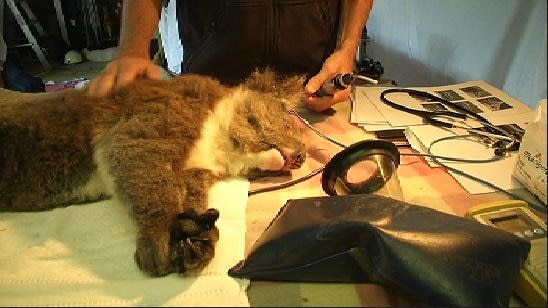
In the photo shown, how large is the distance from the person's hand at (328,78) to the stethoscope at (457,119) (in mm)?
158

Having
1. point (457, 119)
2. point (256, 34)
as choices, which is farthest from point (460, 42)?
point (256, 34)

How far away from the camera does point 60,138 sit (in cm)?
101

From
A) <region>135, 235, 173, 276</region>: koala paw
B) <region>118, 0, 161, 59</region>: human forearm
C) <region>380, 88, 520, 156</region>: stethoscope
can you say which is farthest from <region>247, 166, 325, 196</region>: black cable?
<region>118, 0, 161, 59</region>: human forearm

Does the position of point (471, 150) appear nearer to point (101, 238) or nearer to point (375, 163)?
point (375, 163)

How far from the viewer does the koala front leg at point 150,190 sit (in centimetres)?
79

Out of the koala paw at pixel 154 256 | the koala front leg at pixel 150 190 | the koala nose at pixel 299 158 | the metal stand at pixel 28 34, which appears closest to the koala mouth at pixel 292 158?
the koala nose at pixel 299 158

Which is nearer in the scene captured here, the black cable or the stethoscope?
the black cable

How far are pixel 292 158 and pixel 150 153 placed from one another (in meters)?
0.35

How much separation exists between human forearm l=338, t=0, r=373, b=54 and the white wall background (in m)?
0.44

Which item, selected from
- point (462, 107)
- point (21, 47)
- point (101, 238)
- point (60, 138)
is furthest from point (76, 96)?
point (21, 47)

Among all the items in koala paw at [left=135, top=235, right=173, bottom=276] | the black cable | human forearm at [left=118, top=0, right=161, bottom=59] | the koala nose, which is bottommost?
the black cable

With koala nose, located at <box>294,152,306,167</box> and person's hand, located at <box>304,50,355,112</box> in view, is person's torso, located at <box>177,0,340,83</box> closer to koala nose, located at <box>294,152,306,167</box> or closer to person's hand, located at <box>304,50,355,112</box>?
person's hand, located at <box>304,50,355,112</box>

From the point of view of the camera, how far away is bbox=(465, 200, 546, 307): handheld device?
0.67m

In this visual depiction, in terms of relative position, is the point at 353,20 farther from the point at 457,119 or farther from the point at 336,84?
the point at 457,119
